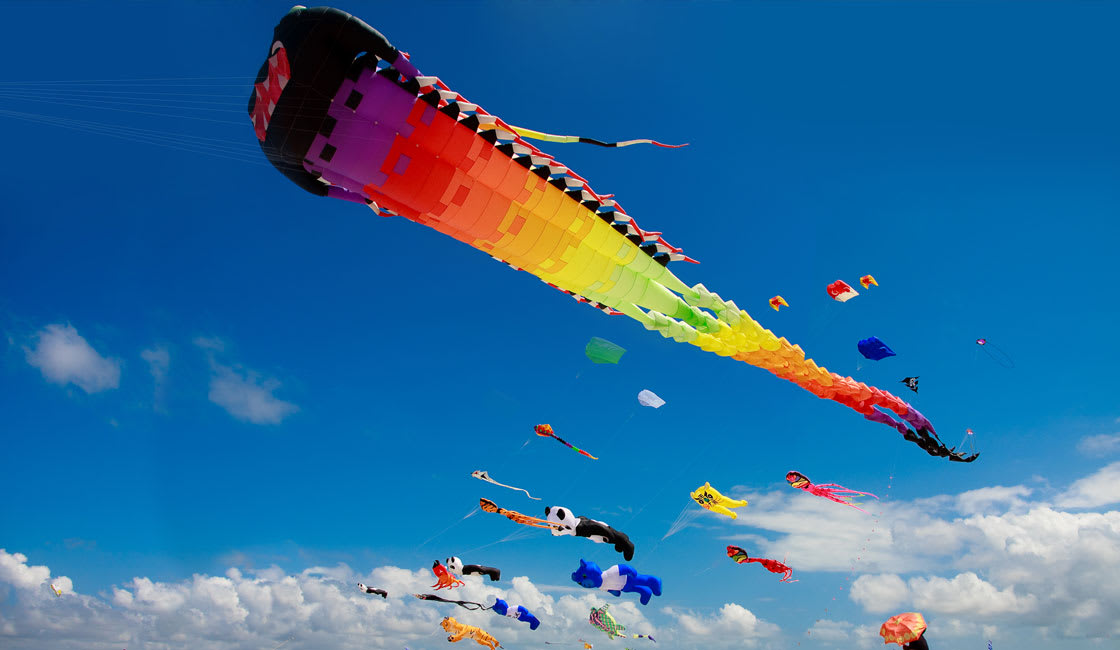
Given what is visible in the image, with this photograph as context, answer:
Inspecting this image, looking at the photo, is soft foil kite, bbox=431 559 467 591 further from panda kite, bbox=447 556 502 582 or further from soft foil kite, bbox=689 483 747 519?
soft foil kite, bbox=689 483 747 519

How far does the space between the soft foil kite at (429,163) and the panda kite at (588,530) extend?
6971 millimetres

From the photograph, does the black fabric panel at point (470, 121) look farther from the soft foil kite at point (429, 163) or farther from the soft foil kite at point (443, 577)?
the soft foil kite at point (443, 577)

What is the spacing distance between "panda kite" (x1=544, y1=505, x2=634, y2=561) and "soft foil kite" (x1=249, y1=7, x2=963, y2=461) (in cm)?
697

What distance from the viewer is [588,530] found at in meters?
17.7

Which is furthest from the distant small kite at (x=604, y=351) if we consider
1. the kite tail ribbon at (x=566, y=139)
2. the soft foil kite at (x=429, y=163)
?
the kite tail ribbon at (x=566, y=139)

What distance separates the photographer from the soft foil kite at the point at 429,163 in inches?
379

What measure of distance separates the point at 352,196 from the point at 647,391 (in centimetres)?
1277

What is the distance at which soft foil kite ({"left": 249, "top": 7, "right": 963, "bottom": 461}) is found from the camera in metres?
9.62

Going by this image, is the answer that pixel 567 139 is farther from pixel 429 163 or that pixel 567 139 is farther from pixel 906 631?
pixel 906 631

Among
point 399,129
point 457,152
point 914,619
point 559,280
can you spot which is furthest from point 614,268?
point 914,619

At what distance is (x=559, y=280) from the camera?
13781 millimetres

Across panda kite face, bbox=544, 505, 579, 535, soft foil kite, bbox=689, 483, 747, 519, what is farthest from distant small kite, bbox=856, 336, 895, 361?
panda kite face, bbox=544, 505, 579, 535

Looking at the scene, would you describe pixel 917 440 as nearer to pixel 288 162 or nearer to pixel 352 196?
pixel 352 196

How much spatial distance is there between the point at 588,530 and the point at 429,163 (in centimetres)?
1208
